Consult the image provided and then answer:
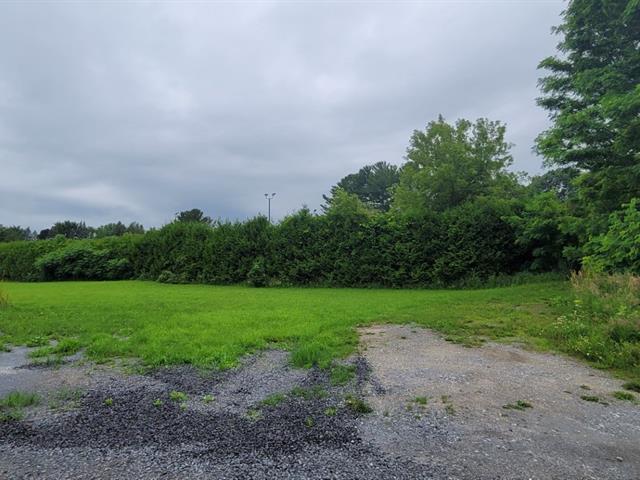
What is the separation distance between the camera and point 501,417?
2.98 meters

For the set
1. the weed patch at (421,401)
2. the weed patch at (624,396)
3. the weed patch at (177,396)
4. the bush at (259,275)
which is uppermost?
the bush at (259,275)

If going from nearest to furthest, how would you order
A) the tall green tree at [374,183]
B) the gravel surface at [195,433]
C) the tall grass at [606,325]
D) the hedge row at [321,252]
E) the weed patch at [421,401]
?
the gravel surface at [195,433], the weed patch at [421,401], the tall grass at [606,325], the hedge row at [321,252], the tall green tree at [374,183]

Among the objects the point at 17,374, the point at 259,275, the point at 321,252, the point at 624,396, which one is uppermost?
the point at 321,252

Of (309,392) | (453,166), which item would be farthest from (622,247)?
(453,166)

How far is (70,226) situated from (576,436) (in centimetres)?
5567

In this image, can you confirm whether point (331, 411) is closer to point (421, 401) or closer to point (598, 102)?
point (421, 401)

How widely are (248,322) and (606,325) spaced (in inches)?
200

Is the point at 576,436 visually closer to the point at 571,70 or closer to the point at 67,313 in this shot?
the point at 67,313

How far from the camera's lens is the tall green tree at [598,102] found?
350 inches

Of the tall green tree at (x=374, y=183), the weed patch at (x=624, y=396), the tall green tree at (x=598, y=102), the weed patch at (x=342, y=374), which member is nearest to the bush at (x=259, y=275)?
the tall green tree at (x=598, y=102)

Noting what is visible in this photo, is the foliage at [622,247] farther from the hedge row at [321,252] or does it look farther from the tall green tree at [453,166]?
the tall green tree at [453,166]

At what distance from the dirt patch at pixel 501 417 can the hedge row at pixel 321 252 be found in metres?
8.44

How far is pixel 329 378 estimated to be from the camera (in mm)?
3861

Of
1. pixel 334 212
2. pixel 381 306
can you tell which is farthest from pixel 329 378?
pixel 334 212
